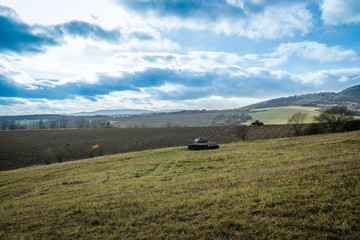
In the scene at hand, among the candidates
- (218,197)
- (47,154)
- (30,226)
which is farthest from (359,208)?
(47,154)

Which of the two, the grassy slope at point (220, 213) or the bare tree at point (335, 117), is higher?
the bare tree at point (335, 117)

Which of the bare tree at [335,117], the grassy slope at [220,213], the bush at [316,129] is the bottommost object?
the bush at [316,129]

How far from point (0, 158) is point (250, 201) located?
72561mm

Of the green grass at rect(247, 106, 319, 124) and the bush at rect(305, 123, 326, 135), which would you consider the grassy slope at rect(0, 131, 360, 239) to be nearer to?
the bush at rect(305, 123, 326, 135)

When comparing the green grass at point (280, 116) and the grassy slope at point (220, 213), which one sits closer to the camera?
the grassy slope at point (220, 213)

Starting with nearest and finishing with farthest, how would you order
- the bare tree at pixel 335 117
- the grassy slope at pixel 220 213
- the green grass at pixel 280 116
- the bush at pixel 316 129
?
the grassy slope at pixel 220 213
the bare tree at pixel 335 117
the bush at pixel 316 129
the green grass at pixel 280 116

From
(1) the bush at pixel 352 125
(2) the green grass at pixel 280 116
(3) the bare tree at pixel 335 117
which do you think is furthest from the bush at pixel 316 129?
(2) the green grass at pixel 280 116

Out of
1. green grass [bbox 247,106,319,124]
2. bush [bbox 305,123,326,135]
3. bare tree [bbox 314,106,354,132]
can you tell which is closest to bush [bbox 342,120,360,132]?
bare tree [bbox 314,106,354,132]

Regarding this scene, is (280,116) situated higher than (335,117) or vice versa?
(335,117)

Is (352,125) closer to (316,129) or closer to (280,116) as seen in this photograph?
(316,129)

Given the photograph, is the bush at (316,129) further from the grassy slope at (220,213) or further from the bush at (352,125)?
the grassy slope at (220,213)

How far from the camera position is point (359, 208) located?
706cm

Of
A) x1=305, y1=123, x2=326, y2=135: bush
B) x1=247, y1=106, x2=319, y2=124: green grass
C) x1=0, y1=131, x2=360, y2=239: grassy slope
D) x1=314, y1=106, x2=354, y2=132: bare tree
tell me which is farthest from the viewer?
x1=247, y1=106, x2=319, y2=124: green grass

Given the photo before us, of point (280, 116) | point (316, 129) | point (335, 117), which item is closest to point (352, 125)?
point (335, 117)
